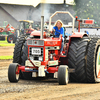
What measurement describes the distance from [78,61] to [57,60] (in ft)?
1.72

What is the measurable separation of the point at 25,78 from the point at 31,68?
885 millimetres

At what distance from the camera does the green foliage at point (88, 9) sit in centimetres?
5144

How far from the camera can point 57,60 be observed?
745 centimetres

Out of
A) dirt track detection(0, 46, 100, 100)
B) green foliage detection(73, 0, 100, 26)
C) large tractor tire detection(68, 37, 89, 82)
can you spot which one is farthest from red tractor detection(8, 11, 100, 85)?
green foliage detection(73, 0, 100, 26)

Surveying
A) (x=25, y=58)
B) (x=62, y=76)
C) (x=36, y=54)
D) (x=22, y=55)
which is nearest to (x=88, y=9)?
(x=22, y=55)

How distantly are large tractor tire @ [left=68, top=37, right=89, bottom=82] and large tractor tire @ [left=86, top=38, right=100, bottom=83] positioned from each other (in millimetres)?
101

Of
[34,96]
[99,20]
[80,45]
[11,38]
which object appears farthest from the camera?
[99,20]

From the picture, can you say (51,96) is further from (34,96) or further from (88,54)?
(88,54)

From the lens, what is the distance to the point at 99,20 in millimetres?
51906

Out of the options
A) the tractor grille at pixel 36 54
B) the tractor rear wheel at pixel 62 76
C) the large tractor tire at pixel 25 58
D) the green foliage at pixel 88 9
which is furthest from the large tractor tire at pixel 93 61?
the green foliage at pixel 88 9

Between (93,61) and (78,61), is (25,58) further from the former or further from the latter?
(93,61)

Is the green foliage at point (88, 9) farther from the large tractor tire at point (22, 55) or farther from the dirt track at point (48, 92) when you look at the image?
the dirt track at point (48, 92)

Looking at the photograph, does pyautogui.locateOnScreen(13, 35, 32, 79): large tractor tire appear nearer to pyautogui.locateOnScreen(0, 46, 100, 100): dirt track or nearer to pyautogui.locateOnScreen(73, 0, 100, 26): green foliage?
pyautogui.locateOnScreen(0, 46, 100, 100): dirt track

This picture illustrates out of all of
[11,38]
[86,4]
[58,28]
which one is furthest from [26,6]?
[58,28]
